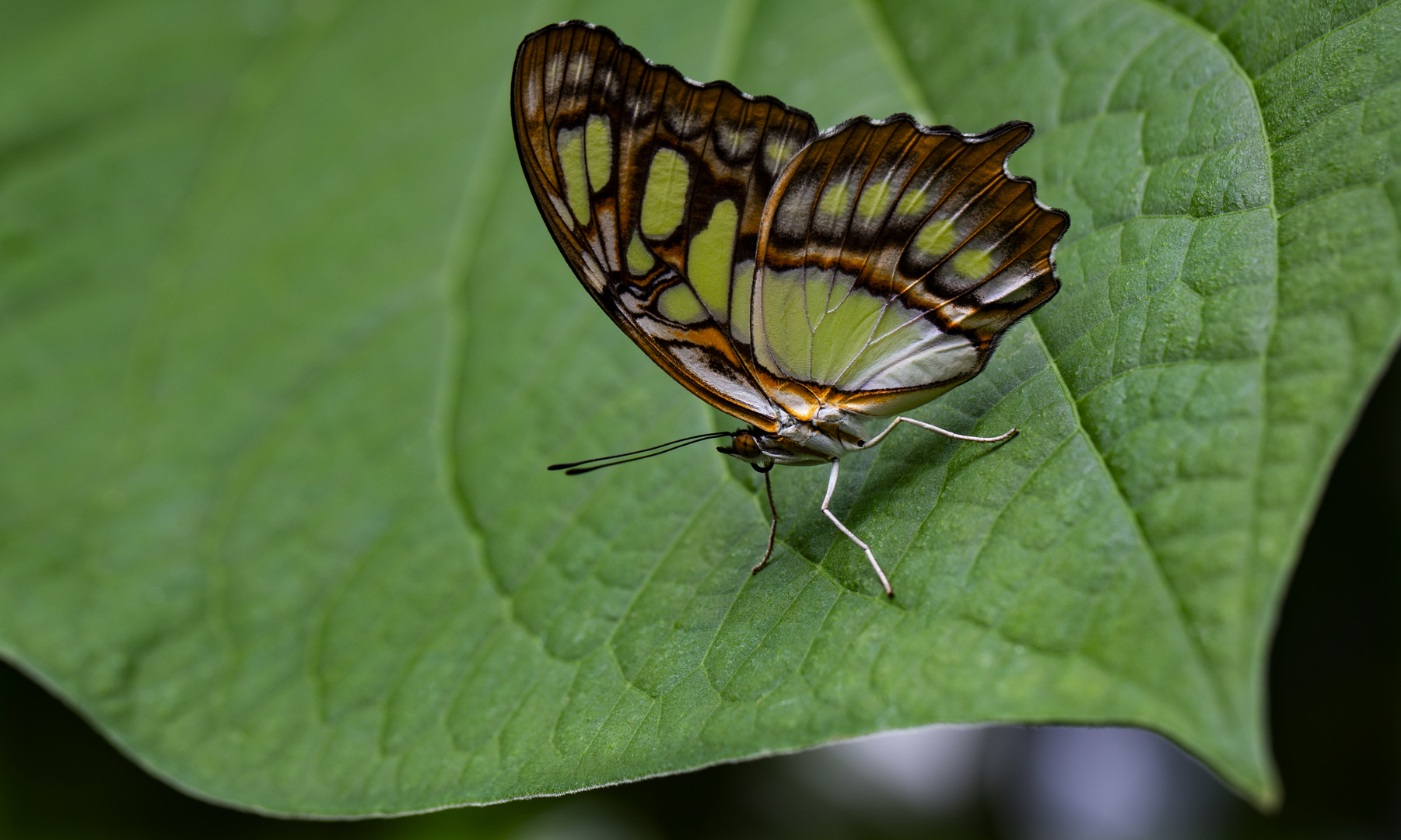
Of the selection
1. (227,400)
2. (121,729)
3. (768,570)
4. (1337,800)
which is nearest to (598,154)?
(768,570)

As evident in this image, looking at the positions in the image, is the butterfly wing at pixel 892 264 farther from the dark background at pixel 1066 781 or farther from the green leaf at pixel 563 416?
Answer: the dark background at pixel 1066 781

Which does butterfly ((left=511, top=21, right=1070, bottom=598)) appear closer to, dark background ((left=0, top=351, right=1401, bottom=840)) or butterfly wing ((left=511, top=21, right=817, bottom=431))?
butterfly wing ((left=511, top=21, right=817, bottom=431))

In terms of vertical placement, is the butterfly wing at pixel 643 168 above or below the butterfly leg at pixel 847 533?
above

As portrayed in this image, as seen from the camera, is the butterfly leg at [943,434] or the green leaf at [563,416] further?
the butterfly leg at [943,434]

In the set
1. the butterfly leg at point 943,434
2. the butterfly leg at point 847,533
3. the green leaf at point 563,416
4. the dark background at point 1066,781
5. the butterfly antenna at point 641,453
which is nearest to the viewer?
the green leaf at point 563,416

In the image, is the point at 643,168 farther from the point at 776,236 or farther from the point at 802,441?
the point at 802,441

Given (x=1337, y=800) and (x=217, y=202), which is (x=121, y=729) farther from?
(x=1337, y=800)

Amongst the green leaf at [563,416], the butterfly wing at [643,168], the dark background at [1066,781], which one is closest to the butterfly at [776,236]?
the butterfly wing at [643,168]
